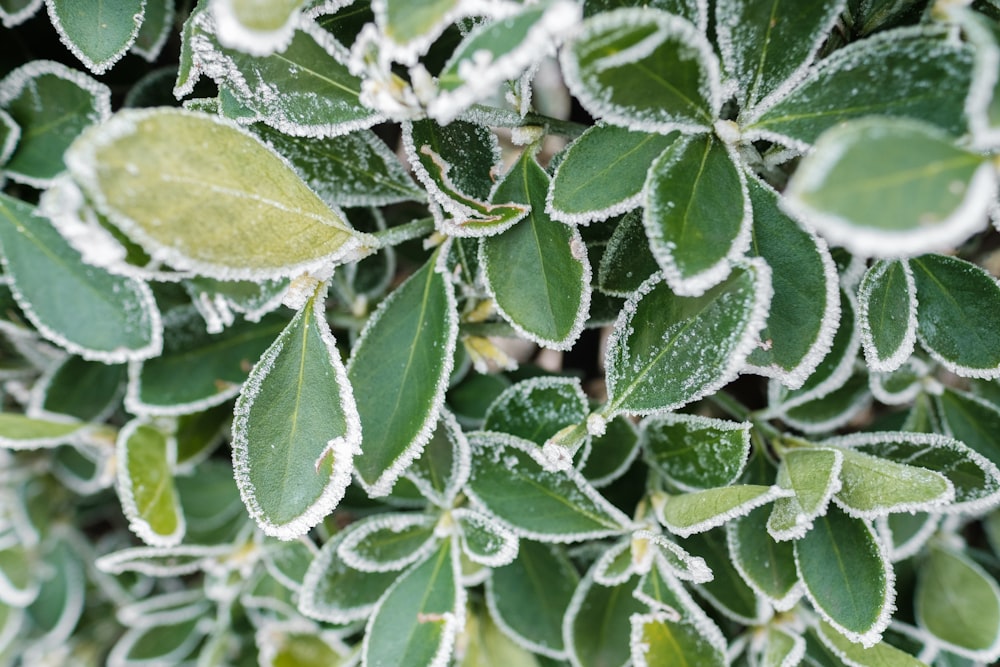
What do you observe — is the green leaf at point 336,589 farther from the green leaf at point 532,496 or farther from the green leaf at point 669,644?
the green leaf at point 669,644

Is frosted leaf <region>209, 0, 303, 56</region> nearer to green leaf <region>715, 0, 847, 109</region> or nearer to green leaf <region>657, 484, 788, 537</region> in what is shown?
green leaf <region>715, 0, 847, 109</region>

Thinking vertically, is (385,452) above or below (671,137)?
below

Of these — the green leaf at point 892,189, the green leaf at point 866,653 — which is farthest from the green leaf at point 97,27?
the green leaf at point 866,653

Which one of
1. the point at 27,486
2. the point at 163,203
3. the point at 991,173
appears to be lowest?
the point at 27,486

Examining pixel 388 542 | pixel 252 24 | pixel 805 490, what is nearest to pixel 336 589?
pixel 388 542

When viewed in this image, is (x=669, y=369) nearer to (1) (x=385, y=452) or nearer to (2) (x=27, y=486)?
(1) (x=385, y=452)

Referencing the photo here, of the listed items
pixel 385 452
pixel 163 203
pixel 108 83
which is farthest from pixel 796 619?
pixel 108 83

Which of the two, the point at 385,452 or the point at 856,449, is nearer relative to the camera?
Answer: the point at 385,452
